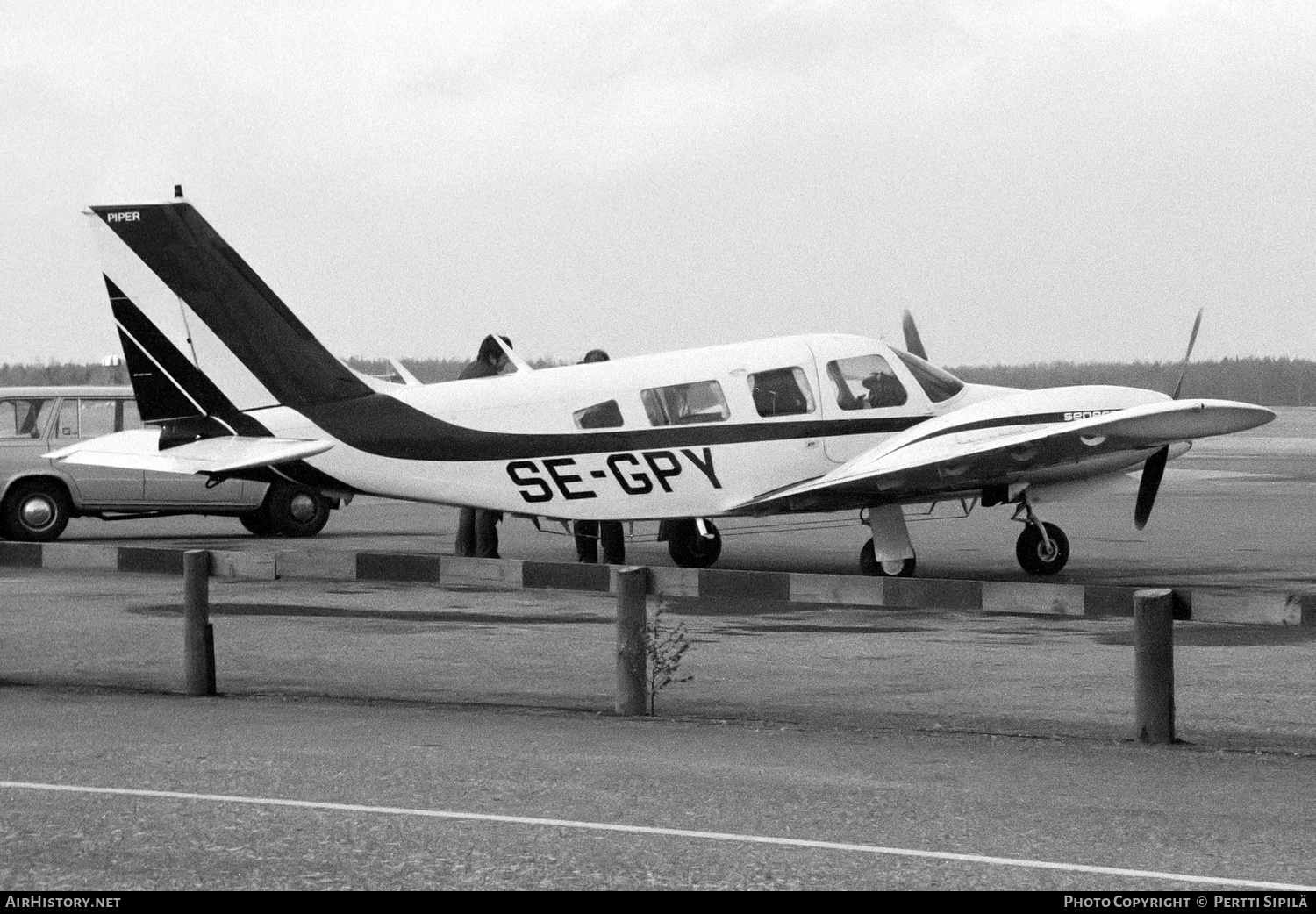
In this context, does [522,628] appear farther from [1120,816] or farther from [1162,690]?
[1120,816]

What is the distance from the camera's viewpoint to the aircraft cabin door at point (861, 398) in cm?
1830

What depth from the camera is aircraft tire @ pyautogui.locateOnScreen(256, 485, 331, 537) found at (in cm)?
2347

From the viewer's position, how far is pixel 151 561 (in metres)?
11.9

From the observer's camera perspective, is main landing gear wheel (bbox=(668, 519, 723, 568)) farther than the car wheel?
No

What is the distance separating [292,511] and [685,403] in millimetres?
7416

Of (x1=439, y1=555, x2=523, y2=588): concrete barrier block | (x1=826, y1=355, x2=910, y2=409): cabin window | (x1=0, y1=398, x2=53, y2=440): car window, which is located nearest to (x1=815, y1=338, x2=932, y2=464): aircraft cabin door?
(x1=826, y1=355, x2=910, y2=409): cabin window

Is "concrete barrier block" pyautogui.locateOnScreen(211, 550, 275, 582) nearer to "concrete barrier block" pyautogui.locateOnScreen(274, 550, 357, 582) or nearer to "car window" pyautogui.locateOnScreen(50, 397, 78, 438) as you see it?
"concrete barrier block" pyautogui.locateOnScreen(274, 550, 357, 582)

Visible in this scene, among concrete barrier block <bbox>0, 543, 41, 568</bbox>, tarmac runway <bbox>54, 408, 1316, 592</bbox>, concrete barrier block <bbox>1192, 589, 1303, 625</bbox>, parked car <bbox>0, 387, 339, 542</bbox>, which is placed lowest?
tarmac runway <bbox>54, 408, 1316, 592</bbox>

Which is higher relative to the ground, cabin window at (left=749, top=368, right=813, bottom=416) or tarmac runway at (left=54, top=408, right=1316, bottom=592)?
cabin window at (left=749, top=368, right=813, bottom=416)

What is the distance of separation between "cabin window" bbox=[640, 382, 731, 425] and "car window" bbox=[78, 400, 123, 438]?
850 centimetres

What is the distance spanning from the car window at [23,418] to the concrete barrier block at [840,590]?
1505 cm

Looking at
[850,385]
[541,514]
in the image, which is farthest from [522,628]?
[850,385]

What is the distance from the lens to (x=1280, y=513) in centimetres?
2859

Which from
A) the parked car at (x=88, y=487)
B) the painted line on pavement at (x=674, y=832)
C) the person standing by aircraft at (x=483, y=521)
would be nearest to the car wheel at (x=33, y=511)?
the parked car at (x=88, y=487)
